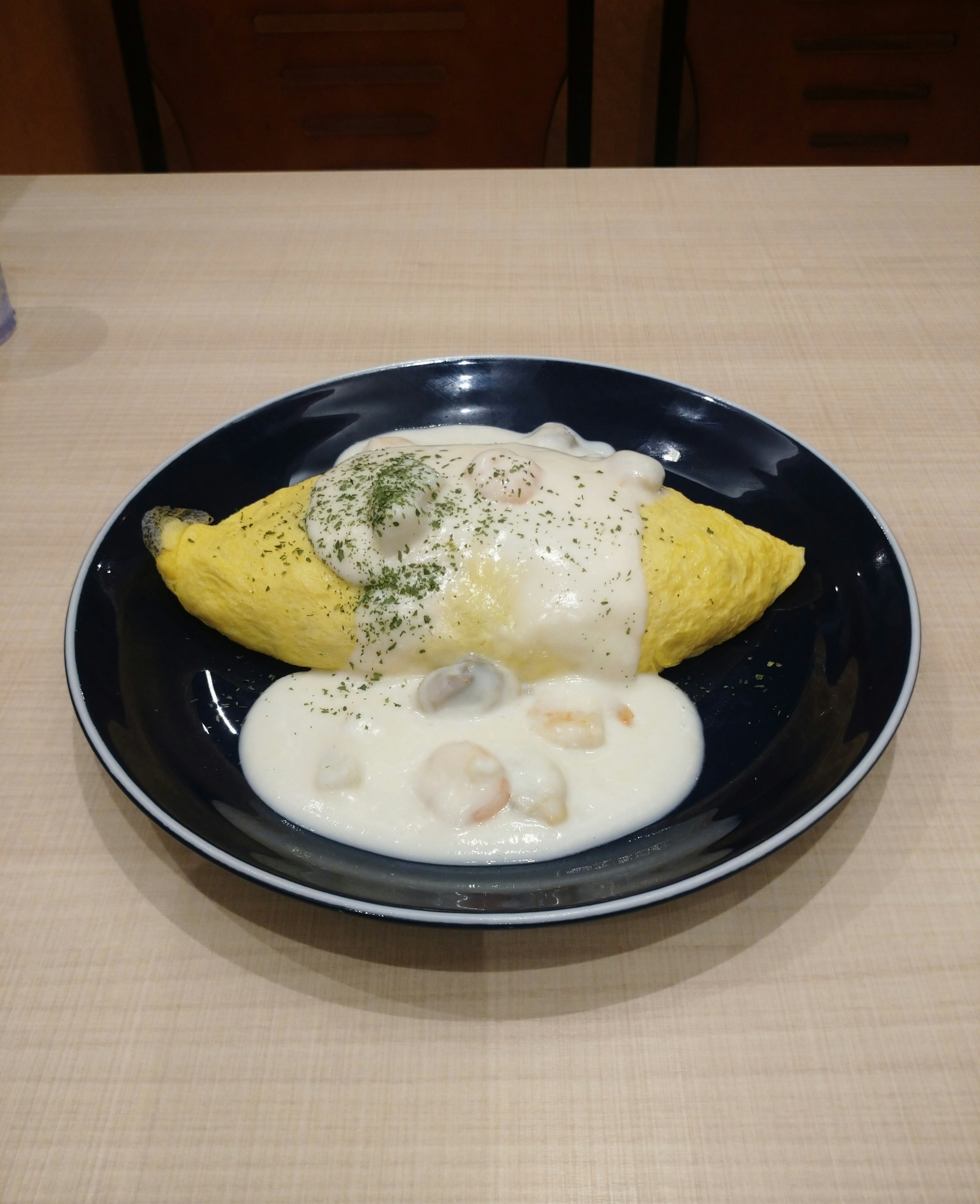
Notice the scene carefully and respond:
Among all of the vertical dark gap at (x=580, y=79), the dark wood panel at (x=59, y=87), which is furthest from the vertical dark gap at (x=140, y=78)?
the vertical dark gap at (x=580, y=79)

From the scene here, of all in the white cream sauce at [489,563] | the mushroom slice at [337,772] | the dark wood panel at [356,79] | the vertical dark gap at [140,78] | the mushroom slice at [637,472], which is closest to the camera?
the mushroom slice at [337,772]

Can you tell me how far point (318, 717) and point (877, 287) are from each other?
1.32 meters

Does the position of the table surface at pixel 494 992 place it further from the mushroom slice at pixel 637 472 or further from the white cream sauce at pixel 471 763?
the mushroom slice at pixel 637 472

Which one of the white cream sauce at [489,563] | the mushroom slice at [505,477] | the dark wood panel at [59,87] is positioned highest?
the mushroom slice at [505,477]

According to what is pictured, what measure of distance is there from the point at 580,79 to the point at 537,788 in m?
2.30

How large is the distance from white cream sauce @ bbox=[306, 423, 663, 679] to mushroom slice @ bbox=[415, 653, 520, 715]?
0.14 feet

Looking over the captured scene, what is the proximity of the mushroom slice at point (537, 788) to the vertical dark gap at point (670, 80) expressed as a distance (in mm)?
2057

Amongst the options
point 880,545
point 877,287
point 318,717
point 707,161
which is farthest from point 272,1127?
point 707,161

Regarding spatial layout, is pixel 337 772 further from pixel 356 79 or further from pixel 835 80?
pixel 835 80

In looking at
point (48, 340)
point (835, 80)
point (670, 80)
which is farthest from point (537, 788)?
point (835, 80)

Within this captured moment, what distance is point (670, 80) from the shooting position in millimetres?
2652

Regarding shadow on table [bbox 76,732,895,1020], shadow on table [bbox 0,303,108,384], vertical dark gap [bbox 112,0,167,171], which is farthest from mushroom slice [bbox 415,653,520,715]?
vertical dark gap [bbox 112,0,167,171]

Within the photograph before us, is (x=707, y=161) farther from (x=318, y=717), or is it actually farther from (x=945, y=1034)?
(x=945, y=1034)

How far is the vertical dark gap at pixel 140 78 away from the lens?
8.36 feet
